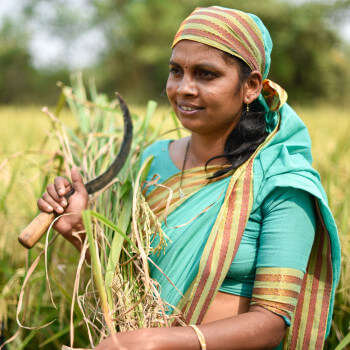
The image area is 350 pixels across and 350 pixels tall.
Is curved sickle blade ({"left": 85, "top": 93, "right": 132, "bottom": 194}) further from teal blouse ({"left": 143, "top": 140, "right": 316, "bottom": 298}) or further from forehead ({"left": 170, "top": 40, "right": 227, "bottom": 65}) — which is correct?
teal blouse ({"left": 143, "top": 140, "right": 316, "bottom": 298})

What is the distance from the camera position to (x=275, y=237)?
1.13m

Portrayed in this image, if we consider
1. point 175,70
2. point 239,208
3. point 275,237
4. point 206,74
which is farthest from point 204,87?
point 275,237

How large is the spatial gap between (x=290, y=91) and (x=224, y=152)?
71.6ft

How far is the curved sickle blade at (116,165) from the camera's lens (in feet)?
4.79

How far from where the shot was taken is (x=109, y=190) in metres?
1.56

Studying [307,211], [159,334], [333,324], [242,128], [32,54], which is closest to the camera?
[159,334]

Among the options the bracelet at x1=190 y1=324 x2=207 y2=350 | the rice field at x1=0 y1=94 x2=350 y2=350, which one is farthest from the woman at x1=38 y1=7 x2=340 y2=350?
the rice field at x1=0 y1=94 x2=350 y2=350

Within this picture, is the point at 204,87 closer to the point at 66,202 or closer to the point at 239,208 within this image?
the point at 239,208

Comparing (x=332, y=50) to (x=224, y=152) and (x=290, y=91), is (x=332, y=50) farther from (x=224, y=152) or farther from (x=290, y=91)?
(x=224, y=152)

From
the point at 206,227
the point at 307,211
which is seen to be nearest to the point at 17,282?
the point at 206,227

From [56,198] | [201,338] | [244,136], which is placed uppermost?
[244,136]

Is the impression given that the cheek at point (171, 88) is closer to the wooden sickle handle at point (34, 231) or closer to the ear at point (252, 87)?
the ear at point (252, 87)

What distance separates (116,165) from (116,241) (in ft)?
1.20


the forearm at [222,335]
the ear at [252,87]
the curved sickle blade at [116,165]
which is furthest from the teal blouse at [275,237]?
the curved sickle blade at [116,165]
